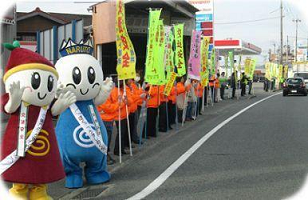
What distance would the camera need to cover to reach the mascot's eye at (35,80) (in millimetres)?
4898

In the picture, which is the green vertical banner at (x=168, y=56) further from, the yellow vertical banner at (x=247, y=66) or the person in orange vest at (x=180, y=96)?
the yellow vertical banner at (x=247, y=66)

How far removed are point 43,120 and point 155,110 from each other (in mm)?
5990

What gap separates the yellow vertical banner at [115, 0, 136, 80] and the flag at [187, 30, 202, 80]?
5.81 m

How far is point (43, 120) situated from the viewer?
5.06 metres

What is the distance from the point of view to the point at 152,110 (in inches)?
428

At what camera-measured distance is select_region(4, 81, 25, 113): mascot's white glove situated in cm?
472

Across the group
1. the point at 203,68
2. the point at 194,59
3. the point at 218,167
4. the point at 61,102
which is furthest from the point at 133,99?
the point at 203,68

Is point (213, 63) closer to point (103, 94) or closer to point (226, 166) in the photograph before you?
point (226, 166)

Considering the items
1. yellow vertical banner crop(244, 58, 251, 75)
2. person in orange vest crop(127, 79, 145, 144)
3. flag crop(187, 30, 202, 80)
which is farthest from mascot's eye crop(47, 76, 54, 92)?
yellow vertical banner crop(244, 58, 251, 75)

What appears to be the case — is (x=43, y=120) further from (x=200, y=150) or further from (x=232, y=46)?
(x=232, y=46)

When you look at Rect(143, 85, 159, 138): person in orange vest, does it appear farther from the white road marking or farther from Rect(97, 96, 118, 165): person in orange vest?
Rect(97, 96, 118, 165): person in orange vest

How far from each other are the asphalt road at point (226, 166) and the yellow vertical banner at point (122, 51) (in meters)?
1.67

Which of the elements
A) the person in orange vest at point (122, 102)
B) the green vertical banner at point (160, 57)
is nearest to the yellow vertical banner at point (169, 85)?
the green vertical banner at point (160, 57)

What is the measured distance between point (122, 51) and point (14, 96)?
354 centimetres
